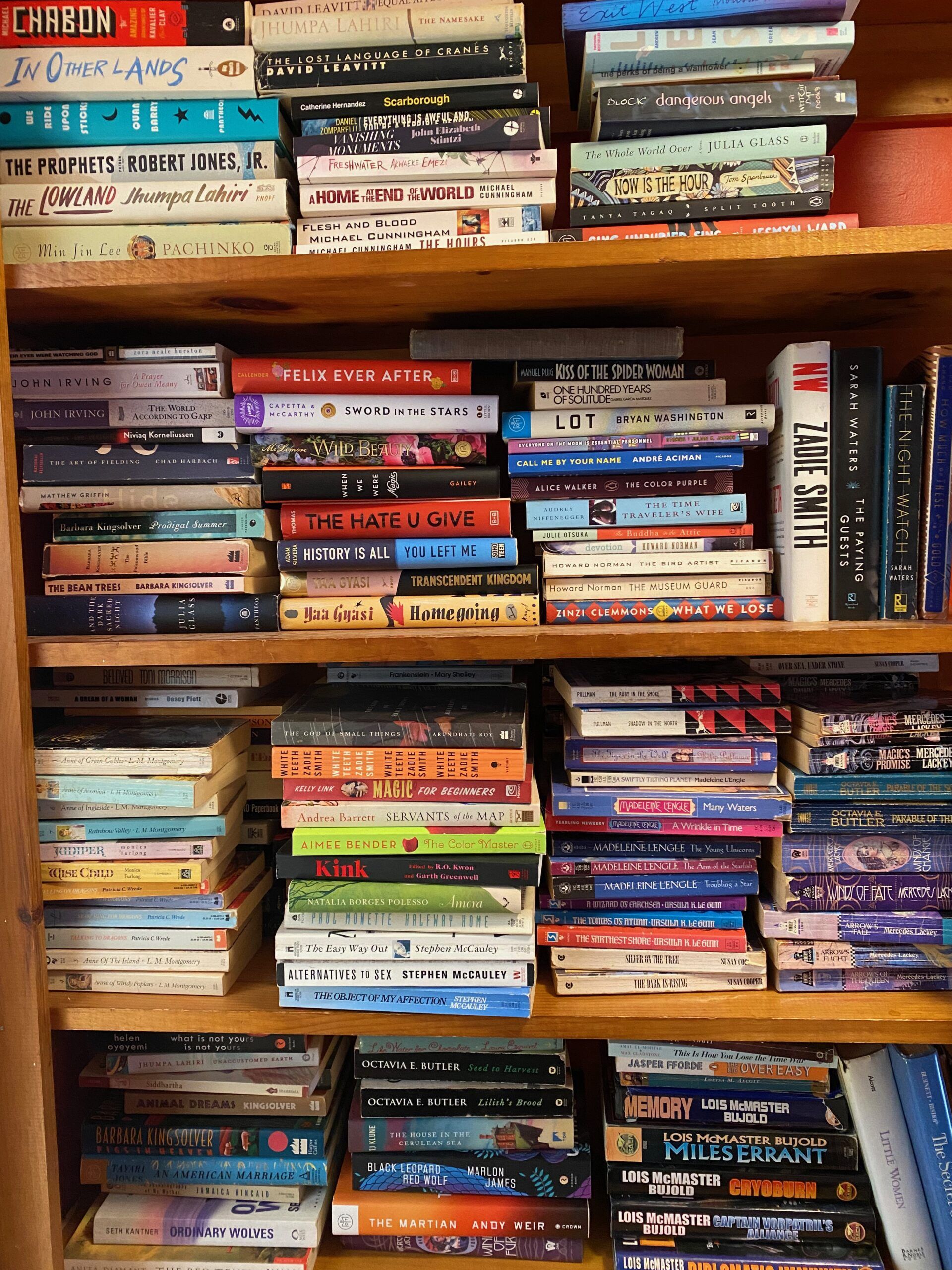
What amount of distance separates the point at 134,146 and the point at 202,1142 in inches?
44.6

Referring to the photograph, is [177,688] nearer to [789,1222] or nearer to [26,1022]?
[26,1022]

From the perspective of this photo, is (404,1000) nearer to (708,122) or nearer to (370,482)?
(370,482)

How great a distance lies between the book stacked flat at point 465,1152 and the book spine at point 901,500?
0.65 meters

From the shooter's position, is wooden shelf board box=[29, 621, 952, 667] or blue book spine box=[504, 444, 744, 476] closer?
wooden shelf board box=[29, 621, 952, 667]

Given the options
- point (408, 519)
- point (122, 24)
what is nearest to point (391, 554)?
point (408, 519)

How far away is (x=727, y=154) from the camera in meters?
0.84

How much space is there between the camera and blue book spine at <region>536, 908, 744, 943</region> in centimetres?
92

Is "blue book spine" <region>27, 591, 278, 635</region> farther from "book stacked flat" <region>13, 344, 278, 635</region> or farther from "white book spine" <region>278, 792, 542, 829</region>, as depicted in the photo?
"white book spine" <region>278, 792, 542, 829</region>

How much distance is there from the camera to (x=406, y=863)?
34.9 inches

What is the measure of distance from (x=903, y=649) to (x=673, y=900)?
37cm

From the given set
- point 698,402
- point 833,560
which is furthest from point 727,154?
point 833,560

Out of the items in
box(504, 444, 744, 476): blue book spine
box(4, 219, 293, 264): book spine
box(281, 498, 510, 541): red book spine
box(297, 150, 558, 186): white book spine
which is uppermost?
box(297, 150, 558, 186): white book spine

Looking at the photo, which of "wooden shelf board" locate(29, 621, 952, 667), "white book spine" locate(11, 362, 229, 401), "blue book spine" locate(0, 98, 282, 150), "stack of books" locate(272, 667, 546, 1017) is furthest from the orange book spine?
"blue book spine" locate(0, 98, 282, 150)

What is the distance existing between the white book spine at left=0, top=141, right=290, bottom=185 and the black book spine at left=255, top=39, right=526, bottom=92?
0.07 m
